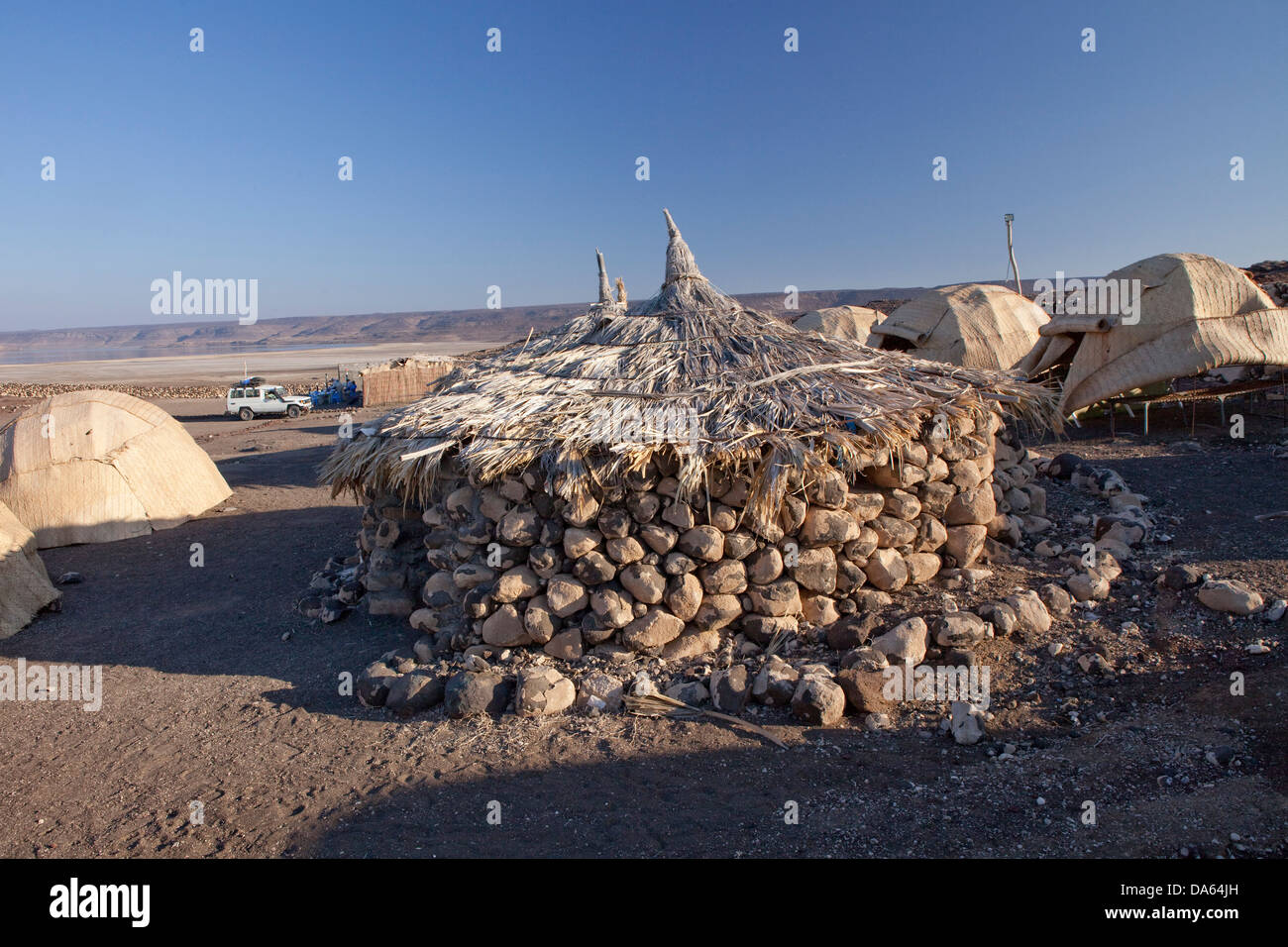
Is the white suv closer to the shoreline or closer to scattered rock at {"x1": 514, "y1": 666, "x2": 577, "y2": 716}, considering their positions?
the shoreline

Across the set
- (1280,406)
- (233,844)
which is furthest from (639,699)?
(1280,406)

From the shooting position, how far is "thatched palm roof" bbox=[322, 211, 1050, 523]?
5227 mm

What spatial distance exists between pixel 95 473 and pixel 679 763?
1008 centimetres

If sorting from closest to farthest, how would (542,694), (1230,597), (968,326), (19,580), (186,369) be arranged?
1. (542,694)
2. (1230,597)
3. (19,580)
4. (968,326)
5. (186,369)

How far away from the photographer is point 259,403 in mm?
25391

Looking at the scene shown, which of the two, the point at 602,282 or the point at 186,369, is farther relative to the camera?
the point at 186,369

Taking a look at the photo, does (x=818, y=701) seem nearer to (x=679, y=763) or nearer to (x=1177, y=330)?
(x=679, y=763)

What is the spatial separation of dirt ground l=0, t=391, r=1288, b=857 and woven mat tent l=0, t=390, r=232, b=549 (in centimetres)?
420

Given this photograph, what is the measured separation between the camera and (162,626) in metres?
7.10

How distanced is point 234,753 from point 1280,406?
47.0ft

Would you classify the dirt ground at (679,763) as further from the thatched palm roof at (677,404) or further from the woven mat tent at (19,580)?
the thatched palm roof at (677,404)

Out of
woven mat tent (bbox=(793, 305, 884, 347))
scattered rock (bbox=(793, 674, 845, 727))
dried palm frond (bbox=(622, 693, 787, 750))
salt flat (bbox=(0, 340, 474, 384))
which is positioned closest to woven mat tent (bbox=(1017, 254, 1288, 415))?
woven mat tent (bbox=(793, 305, 884, 347))

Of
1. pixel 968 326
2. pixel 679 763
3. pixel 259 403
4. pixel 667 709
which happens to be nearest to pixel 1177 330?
pixel 968 326
